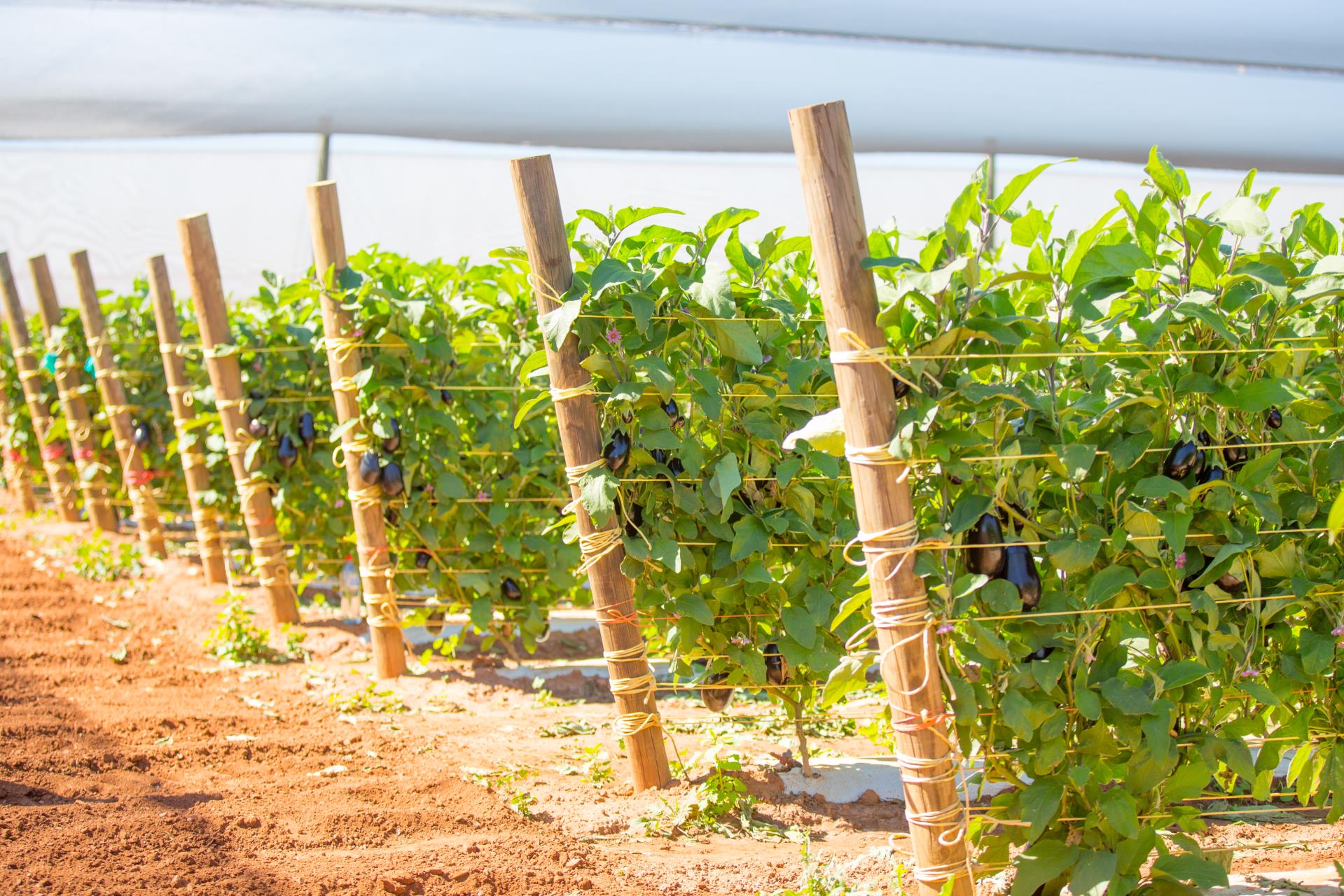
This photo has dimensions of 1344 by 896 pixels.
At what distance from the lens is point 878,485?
72.6 inches

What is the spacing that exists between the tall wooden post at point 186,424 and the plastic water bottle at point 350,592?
0.90 m

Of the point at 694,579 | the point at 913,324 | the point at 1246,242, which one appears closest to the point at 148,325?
the point at 694,579

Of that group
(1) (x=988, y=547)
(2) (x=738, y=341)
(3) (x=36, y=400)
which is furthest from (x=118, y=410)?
(1) (x=988, y=547)

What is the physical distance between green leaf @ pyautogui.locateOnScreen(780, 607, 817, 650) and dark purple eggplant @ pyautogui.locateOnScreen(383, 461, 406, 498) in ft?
5.57

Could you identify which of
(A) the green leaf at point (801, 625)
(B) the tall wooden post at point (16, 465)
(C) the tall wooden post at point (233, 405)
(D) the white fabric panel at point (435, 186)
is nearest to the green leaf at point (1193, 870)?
(A) the green leaf at point (801, 625)

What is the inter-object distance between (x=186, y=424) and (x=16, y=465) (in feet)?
12.6

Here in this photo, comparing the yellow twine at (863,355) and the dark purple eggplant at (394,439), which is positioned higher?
the yellow twine at (863,355)

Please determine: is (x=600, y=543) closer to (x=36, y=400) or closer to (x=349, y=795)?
(x=349, y=795)

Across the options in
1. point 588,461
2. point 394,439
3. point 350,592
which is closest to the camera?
point 588,461

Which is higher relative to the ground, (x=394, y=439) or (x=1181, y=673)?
(x=394, y=439)

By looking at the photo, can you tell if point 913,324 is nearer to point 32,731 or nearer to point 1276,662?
point 1276,662

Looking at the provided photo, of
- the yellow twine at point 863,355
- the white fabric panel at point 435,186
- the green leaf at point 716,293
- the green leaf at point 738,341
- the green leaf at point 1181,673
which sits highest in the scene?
the white fabric panel at point 435,186

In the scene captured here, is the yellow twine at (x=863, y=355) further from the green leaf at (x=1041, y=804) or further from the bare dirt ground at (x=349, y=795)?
the bare dirt ground at (x=349, y=795)

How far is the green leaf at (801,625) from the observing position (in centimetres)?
244
